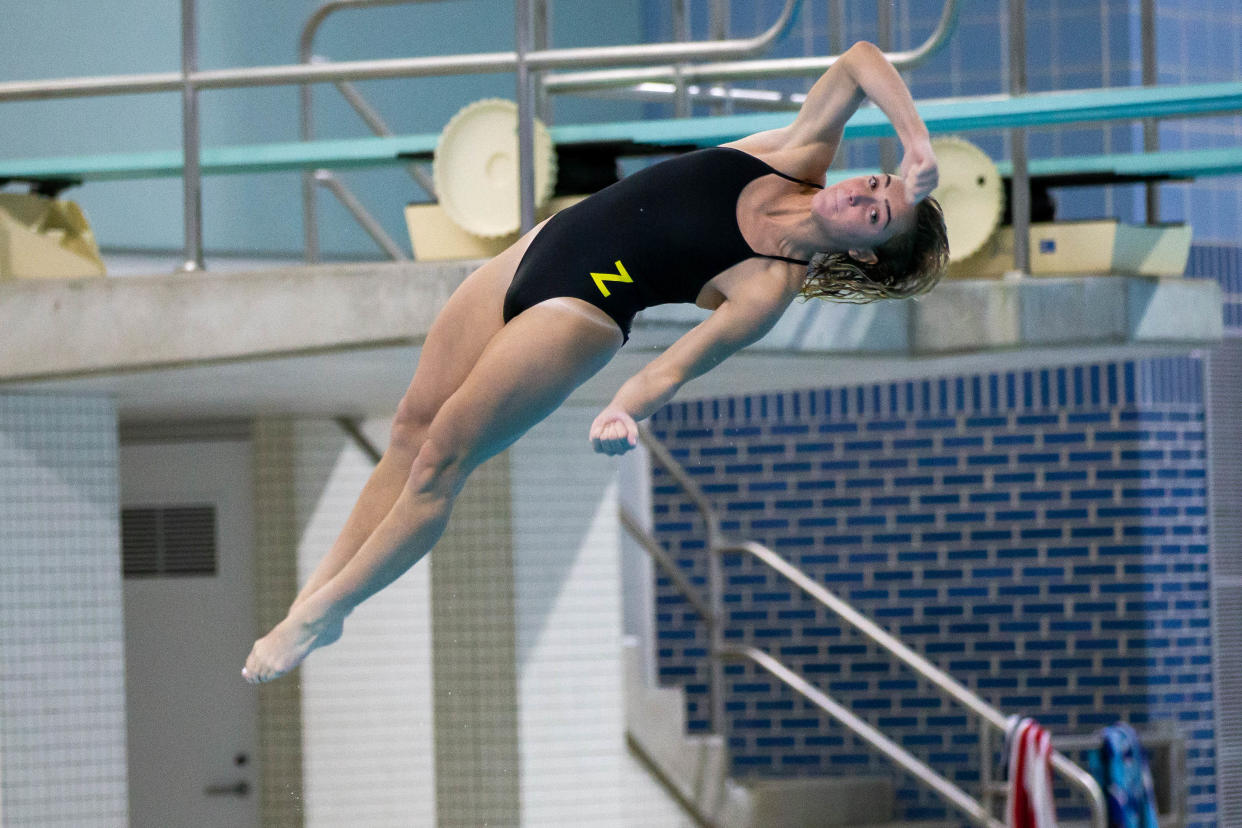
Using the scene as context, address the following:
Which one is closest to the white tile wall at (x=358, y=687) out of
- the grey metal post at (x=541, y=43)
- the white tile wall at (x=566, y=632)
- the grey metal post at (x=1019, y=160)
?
the white tile wall at (x=566, y=632)

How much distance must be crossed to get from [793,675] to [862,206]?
551 centimetres

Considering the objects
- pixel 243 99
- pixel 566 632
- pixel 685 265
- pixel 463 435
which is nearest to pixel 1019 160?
pixel 566 632

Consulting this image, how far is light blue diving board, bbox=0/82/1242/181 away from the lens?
5.48 m

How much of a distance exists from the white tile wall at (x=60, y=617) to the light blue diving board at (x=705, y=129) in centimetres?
93

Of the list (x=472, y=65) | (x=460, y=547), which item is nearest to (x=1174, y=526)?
(x=460, y=547)

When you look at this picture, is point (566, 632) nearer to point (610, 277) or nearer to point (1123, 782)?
point (1123, 782)

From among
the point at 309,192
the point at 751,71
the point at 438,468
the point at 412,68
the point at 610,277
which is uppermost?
the point at 751,71

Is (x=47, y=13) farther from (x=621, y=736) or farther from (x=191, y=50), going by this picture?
(x=621, y=736)

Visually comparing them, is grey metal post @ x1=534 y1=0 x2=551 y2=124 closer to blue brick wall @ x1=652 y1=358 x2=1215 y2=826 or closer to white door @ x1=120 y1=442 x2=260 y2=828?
white door @ x1=120 y1=442 x2=260 y2=828

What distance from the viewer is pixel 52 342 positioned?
5.91 meters

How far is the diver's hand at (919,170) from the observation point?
3.36 m

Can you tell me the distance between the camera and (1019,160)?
621 centimetres

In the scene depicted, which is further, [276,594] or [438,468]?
[276,594]

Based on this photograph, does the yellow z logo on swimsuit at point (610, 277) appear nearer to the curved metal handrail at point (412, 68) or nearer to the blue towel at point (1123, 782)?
the curved metal handrail at point (412, 68)
